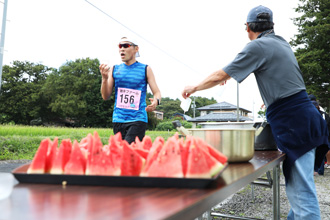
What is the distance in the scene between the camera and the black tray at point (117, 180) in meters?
0.85

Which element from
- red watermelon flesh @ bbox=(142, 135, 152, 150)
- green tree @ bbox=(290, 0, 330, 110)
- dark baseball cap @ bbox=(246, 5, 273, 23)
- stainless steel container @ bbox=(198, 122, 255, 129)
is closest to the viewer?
red watermelon flesh @ bbox=(142, 135, 152, 150)

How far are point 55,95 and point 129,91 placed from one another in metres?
42.0

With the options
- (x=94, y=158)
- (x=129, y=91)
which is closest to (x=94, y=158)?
(x=94, y=158)

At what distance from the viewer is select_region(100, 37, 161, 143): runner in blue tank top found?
3.43 metres

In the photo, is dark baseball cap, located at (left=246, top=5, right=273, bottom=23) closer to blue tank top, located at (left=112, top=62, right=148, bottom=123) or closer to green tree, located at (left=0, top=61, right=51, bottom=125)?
blue tank top, located at (left=112, top=62, right=148, bottom=123)

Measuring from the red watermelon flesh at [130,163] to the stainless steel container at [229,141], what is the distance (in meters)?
0.73

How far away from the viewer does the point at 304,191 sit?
206 cm

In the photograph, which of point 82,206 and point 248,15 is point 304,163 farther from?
point 82,206

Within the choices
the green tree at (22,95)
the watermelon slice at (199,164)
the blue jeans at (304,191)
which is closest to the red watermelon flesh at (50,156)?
the watermelon slice at (199,164)

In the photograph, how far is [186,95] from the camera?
2279 mm

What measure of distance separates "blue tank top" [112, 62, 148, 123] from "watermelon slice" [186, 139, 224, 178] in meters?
2.51

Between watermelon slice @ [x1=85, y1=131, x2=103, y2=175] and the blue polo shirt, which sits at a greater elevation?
the blue polo shirt

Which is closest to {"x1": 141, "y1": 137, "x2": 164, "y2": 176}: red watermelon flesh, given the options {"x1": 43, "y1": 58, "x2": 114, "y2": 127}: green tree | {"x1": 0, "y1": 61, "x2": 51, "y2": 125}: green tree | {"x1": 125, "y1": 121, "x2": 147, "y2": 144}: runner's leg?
{"x1": 125, "y1": 121, "x2": 147, "y2": 144}: runner's leg

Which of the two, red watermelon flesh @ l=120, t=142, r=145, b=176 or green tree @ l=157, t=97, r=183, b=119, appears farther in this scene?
green tree @ l=157, t=97, r=183, b=119
